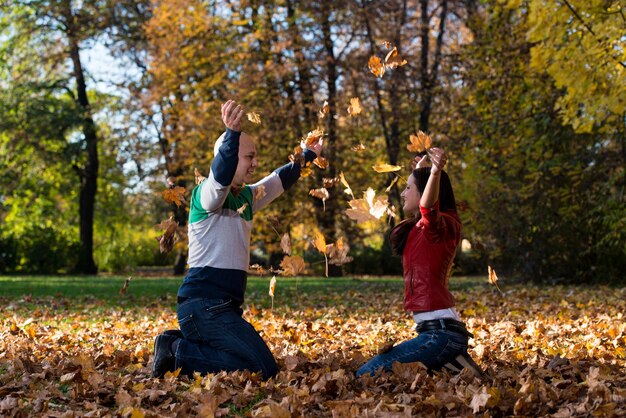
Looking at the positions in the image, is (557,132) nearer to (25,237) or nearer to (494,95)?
(494,95)

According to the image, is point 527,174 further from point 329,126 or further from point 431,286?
point 431,286

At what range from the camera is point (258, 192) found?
4969mm

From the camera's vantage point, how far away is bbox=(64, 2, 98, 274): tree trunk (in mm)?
25672

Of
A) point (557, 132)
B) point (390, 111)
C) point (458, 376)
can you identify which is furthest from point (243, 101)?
point (458, 376)

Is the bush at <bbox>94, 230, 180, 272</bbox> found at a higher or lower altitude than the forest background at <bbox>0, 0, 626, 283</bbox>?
lower

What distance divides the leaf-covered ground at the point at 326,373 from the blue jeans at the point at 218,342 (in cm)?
12

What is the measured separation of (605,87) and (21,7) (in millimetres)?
21435

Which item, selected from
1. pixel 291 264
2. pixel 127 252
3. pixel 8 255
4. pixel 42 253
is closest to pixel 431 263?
pixel 291 264

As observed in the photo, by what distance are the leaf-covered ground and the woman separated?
125 millimetres

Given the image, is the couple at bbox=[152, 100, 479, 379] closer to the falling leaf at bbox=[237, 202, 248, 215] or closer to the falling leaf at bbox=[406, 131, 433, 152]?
the falling leaf at bbox=[237, 202, 248, 215]

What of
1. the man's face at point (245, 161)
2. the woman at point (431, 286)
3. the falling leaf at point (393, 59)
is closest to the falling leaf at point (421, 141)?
the woman at point (431, 286)

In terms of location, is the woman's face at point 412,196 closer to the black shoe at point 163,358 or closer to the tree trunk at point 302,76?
the black shoe at point 163,358

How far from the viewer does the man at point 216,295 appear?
177 inches

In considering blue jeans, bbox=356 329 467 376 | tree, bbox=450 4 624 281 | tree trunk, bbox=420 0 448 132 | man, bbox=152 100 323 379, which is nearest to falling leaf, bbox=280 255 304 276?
man, bbox=152 100 323 379
